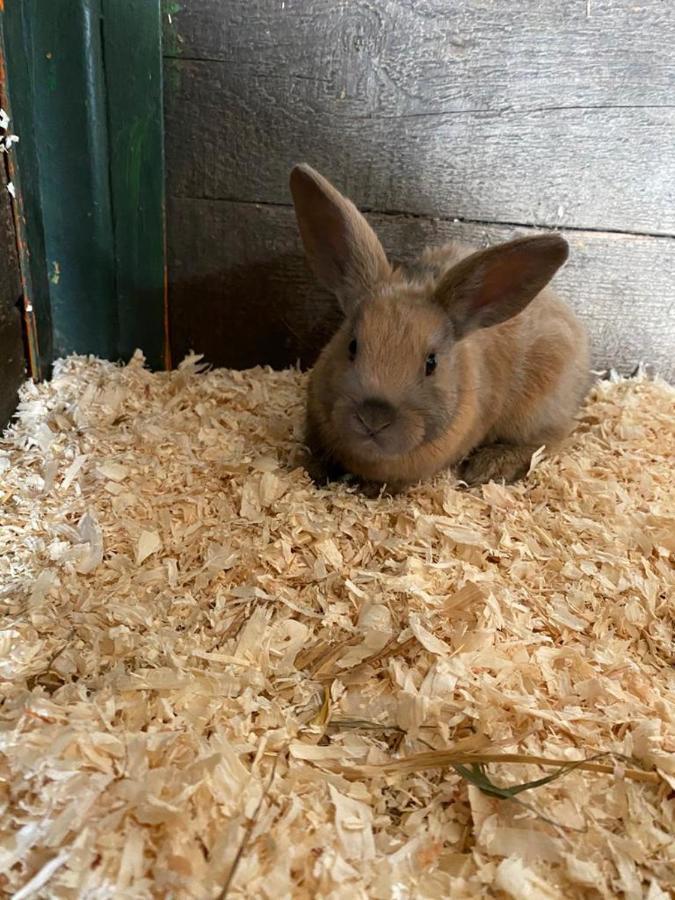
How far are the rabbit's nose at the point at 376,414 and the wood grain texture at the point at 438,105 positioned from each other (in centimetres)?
124

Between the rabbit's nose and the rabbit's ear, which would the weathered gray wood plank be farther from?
the rabbit's nose

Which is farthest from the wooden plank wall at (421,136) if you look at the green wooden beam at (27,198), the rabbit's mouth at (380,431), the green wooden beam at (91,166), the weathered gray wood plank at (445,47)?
the rabbit's mouth at (380,431)

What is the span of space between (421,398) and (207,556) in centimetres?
91

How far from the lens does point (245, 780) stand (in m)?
1.55

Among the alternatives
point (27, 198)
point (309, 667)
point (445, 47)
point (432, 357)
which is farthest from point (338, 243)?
point (309, 667)

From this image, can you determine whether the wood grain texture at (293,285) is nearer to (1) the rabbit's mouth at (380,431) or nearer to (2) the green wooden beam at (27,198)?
(2) the green wooden beam at (27,198)

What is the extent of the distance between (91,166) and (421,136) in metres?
1.42

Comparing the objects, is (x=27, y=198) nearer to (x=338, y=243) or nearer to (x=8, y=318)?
(x=8, y=318)

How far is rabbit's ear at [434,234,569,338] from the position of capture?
92.0 inches

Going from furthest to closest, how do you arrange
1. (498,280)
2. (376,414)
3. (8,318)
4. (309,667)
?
(8,318)
(498,280)
(376,414)
(309,667)

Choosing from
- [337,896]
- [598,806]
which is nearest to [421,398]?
[598,806]

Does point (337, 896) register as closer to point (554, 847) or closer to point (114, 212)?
point (554, 847)

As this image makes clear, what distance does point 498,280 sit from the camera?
2.47 metres

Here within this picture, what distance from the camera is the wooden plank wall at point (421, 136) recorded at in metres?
2.81
